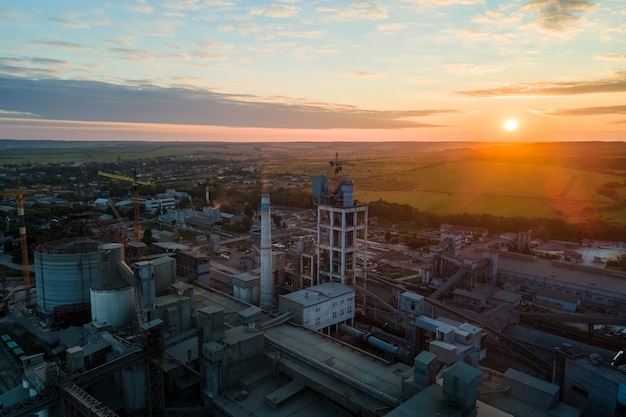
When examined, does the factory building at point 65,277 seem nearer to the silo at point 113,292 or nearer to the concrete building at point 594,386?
the silo at point 113,292

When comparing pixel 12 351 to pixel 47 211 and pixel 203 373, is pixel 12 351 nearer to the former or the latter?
pixel 203 373

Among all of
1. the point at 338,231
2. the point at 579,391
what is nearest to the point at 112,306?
the point at 338,231

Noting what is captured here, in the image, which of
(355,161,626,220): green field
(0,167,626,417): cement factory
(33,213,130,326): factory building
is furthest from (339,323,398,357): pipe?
(355,161,626,220): green field

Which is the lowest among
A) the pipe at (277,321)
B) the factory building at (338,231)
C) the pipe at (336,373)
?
the pipe at (277,321)

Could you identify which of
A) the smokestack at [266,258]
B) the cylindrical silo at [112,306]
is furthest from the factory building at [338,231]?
the cylindrical silo at [112,306]

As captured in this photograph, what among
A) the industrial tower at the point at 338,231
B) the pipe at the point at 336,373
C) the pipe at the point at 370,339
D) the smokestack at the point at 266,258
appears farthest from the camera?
the industrial tower at the point at 338,231

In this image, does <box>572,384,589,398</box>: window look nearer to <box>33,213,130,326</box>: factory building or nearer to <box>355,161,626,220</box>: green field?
<box>33,213,130,326</box>: factory building
